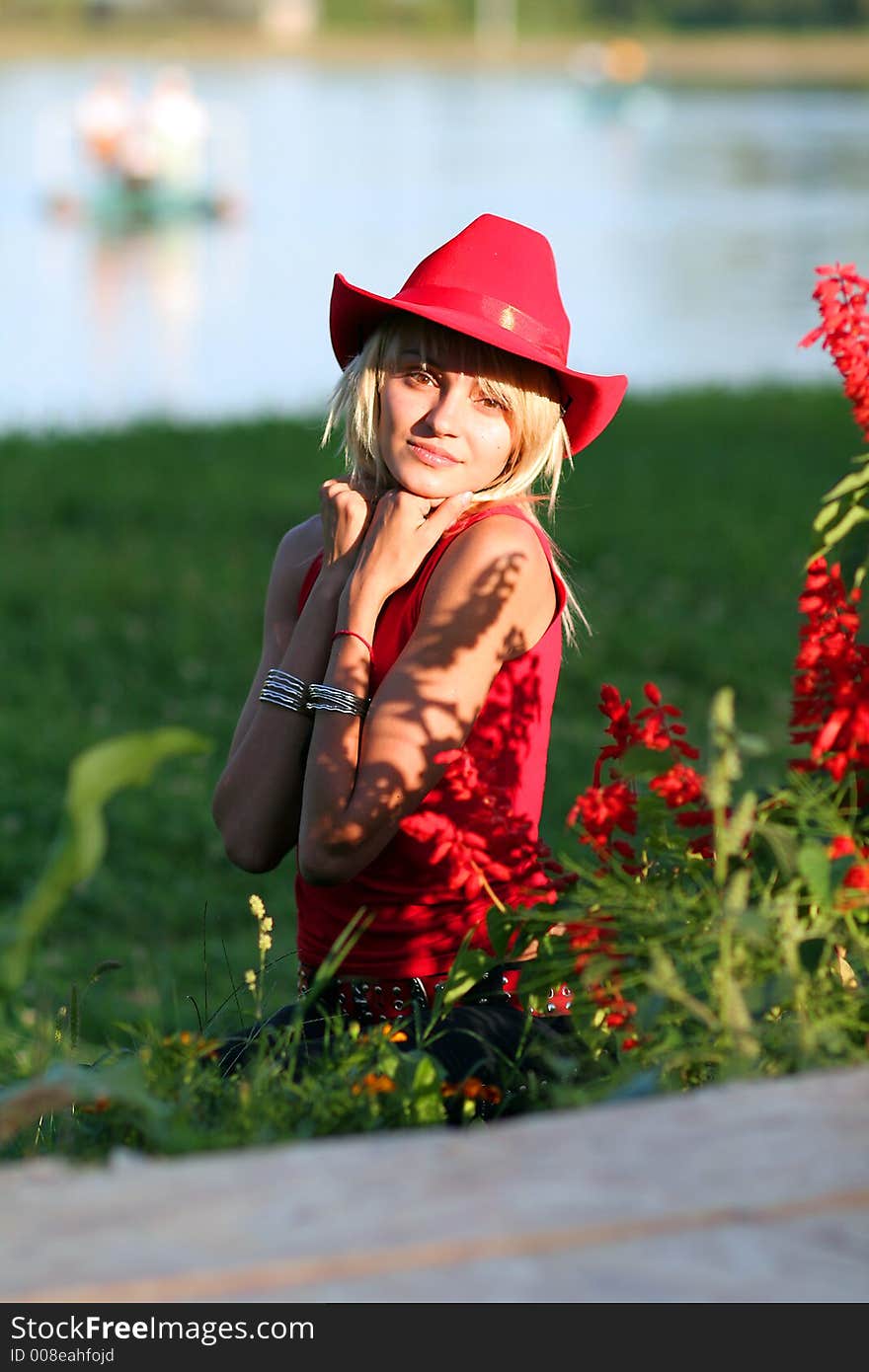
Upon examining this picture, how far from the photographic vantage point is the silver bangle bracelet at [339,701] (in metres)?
2.39

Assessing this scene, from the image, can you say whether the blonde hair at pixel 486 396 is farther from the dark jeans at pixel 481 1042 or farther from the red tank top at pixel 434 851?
the dark jeans at pixel 481 1042

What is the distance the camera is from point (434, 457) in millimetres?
2551

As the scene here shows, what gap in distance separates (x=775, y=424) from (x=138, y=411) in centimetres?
458

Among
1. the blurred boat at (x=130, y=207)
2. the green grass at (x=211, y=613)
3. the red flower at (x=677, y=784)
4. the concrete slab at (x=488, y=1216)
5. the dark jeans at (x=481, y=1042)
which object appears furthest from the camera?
the blurred boat at (x=130, y=207)

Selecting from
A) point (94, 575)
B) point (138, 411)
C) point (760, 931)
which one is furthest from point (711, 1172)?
point (138, 411)

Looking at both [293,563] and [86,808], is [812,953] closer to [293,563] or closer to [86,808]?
[86,808]

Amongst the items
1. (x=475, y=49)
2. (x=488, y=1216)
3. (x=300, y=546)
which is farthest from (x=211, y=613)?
(x=475, y=49)

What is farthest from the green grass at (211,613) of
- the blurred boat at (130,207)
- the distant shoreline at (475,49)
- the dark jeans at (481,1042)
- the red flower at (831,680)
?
the distant shoreline at (475,49)

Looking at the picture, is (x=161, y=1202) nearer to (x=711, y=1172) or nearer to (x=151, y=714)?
(x=711, y=1172)

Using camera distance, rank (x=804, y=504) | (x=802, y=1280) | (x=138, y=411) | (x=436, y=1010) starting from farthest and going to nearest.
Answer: (x=138, y=411)
(x=804, y=504)
(x=436, y=1010)
(x=802, y=1280)

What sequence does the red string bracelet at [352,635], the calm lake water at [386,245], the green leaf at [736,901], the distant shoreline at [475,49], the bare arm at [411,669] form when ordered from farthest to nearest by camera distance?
the distant shoreline at [475,49] < the calm lake water at [386,245] < the red string bracelet at [352,635] < the bare arm at [411,669] < the green leaf at [736,901]

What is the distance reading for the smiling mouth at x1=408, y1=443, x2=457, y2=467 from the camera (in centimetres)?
255

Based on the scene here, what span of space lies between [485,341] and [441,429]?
0.14m

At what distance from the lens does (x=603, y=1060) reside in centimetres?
199
